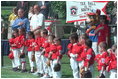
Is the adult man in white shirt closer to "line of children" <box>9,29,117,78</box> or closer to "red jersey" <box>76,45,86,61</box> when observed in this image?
"line of children" <box>9,29,117,78</box>

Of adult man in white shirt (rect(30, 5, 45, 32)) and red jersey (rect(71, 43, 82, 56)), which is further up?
adult man in white shirt (rect(30, 5, 45, 32))

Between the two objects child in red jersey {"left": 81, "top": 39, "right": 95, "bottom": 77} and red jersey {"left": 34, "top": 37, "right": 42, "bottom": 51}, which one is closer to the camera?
child in red jersey {"left": 81, "top": 39, "right": 95, "bottom": 77}

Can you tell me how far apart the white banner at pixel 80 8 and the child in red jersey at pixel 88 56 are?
142 inches

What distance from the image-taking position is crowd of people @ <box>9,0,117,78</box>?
1259cm

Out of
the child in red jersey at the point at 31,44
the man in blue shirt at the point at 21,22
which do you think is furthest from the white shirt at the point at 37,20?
the child in red jersey at the point at 31,44

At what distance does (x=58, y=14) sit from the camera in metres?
21.8

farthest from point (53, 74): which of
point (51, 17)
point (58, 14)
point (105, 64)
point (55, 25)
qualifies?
point (58, 14)

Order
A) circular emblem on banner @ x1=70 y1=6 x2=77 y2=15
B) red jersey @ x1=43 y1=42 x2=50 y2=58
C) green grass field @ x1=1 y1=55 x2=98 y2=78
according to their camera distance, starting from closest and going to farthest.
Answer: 1. red jersey @ x1=43 y1=42 x2=50 y2=58
2. green grass field @ x1=1 y1=55 x2=98 y2=78
3. circular emblem on banner @ x1=70 y1=6 x2=77 y2=15

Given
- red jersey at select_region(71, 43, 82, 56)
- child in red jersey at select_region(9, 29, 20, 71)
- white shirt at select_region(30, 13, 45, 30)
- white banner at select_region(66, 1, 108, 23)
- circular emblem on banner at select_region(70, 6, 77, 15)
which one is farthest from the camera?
circular emblem on banner at select_region(70, 6, 77, 15)

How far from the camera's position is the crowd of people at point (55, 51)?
12586 millimetres

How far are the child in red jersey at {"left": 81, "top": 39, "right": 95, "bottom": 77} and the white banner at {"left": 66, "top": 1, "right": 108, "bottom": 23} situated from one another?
142 inches

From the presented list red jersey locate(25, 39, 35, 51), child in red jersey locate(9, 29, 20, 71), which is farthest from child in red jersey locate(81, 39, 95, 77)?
child in red jersey locate(9, 29, 20, 71)

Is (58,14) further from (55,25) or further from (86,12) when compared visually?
(86,12)

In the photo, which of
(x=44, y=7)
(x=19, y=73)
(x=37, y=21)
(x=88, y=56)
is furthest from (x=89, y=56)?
(x=44, y=7)
